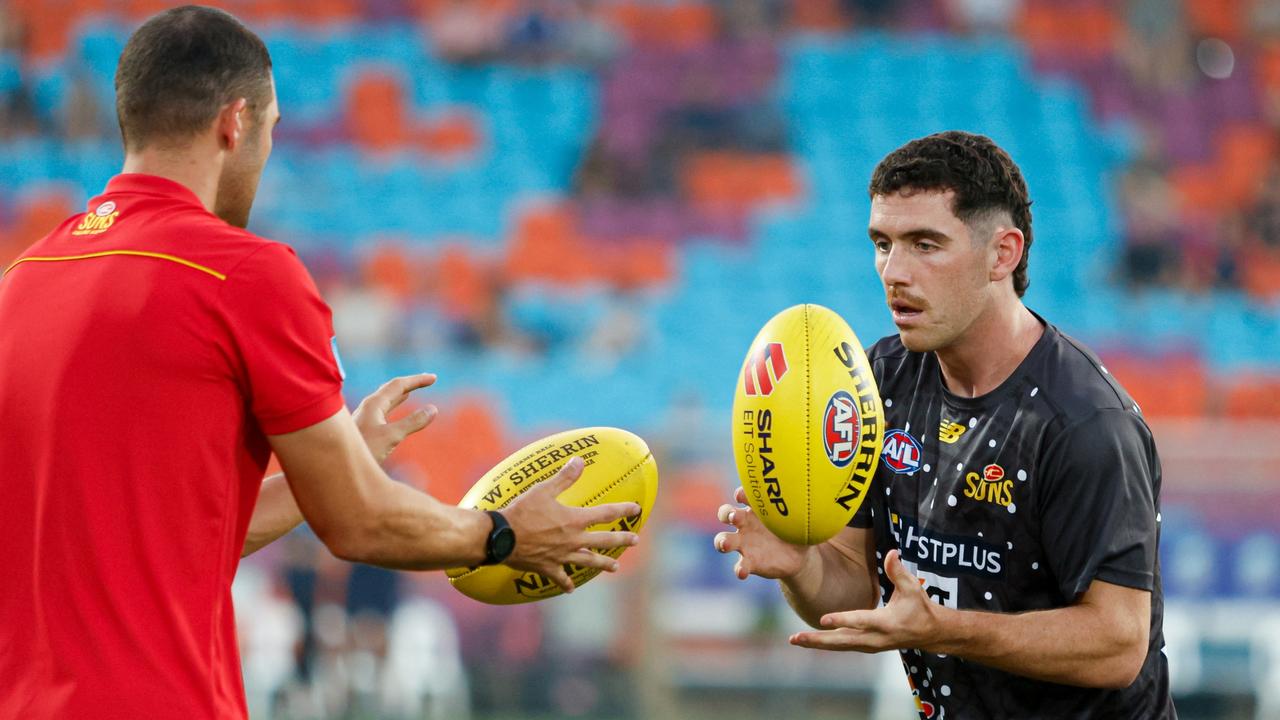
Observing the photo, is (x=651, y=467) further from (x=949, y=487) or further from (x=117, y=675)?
(x=117, y=675)

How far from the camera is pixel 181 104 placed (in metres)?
3.19

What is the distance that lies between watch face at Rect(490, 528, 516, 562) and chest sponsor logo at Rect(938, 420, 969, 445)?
1.27 metres

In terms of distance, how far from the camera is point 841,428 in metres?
3.79

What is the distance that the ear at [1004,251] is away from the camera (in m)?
3.92

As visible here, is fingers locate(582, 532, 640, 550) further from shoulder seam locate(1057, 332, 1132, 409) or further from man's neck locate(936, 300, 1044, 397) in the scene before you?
shoulder seam locate(1057, 332, 1132, 409)

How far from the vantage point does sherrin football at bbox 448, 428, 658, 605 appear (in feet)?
13.4

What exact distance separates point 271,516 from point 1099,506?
6.98 ft

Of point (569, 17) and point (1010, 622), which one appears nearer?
point (1010, 622)

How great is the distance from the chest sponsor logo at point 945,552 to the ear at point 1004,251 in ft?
2.30

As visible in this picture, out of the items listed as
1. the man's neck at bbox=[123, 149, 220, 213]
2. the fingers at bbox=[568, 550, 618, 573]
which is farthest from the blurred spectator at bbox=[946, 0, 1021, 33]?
the man's neck at bbox=[123, 149, 220, 213]

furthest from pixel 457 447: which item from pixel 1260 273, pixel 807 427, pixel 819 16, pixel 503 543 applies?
pixel 819 16

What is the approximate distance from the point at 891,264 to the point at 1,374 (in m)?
2.17

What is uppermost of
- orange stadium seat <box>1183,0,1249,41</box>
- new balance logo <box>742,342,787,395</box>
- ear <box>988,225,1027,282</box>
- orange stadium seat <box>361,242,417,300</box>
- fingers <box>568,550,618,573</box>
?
orange stadium seat <box>1183,0,1249,41</box>

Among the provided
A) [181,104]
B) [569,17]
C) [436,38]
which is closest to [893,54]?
[569,17]
